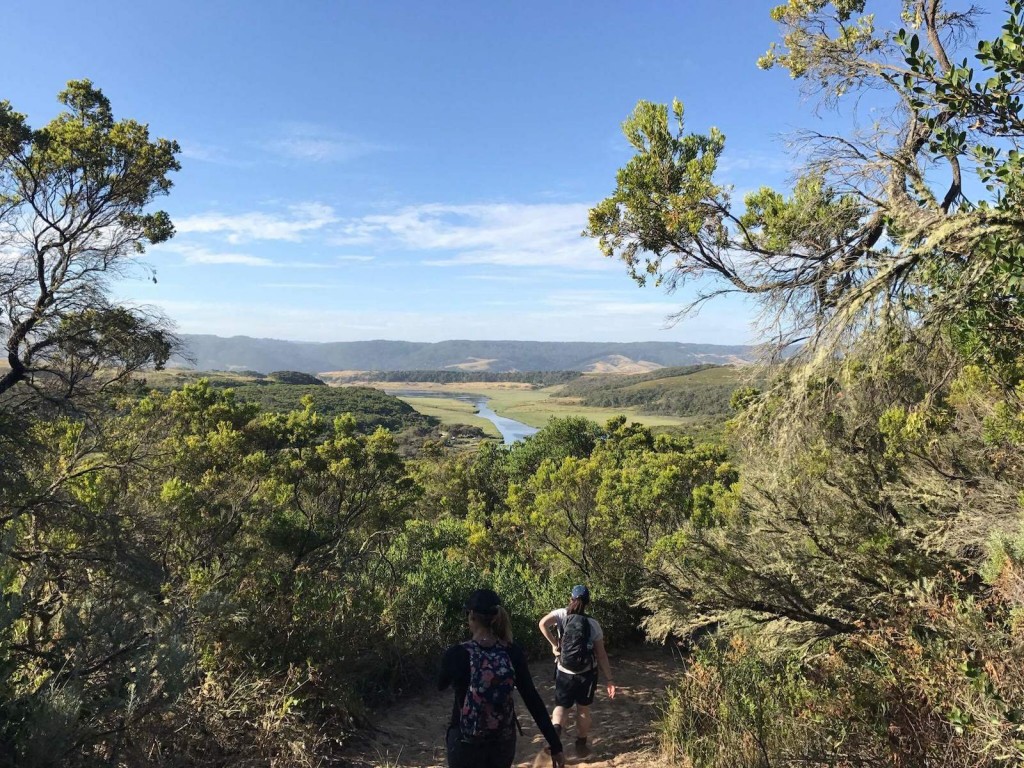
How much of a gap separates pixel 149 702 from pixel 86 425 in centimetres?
618

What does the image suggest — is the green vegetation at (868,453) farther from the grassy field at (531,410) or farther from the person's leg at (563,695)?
the grassy field at (531,410)

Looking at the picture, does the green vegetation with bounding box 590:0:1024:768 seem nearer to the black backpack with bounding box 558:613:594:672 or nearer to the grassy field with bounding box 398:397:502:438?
the black backpack with bounding box 558:613:594:672

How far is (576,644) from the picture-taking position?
182 inches

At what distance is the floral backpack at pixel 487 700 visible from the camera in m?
2.80

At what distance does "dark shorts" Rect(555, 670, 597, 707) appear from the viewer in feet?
15.6

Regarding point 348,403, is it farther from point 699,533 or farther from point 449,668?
point 449,668

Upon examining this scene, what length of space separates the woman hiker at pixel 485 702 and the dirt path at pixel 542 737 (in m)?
1.53

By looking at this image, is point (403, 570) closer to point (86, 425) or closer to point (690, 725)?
point (86, 425)

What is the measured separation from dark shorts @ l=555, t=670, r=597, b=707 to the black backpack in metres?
0.10

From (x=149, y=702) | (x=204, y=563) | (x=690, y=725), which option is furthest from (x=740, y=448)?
(x=204, y=563)

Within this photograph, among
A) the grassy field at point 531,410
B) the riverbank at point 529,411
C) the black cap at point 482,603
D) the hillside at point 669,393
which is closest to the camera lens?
the black cap at point 482,603

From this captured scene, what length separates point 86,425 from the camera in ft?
25.4

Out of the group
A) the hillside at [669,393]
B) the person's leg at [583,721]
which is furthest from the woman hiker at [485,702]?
the hillside at [669,393]

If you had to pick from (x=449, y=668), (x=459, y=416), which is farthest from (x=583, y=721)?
(x=459, y=416)
